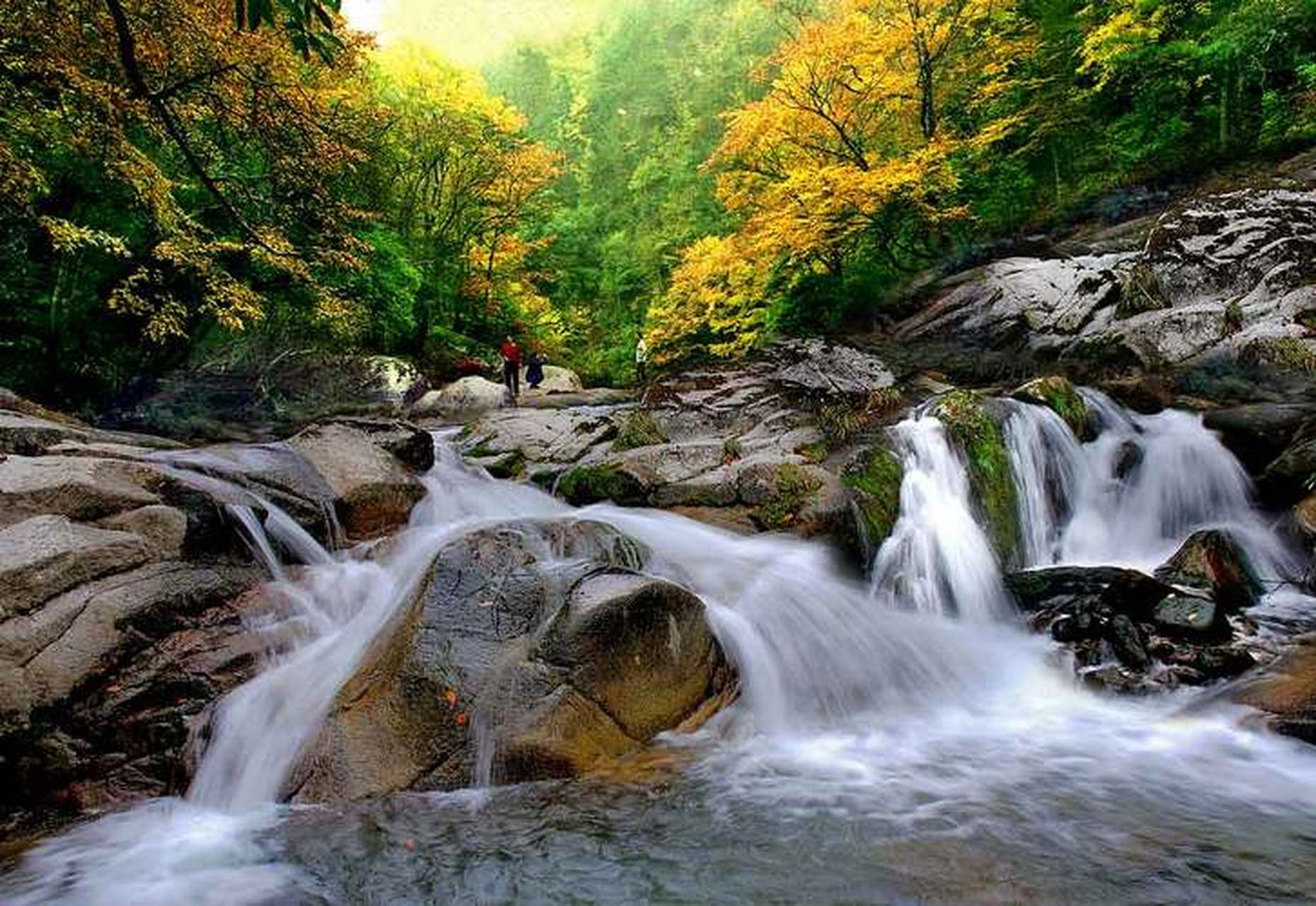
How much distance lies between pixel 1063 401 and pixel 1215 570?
287cm

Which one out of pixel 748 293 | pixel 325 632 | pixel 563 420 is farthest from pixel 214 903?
pixel 748 293

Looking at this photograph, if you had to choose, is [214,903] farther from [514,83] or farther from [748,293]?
[514,83]

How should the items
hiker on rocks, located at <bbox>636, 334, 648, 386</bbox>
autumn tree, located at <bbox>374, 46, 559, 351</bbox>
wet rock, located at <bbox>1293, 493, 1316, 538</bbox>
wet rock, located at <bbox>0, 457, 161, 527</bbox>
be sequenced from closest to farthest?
wet rock, located at <bbox>0, 457, 161, 527</bbox> → wet rock, located at <bbox>1293, 493, 1316, 538</bbox> → hiker on rocks, located at <bbox>636, 334, 648, 386</bbox> → autumn tree, located at <bbox>374, 46, 559, 351</bbox>

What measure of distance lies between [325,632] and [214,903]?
2347 millimetres

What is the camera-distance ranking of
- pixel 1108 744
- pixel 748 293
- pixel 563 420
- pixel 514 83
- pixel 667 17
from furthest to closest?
1. pixel 514 83
2. pixel 667 17
3. pixel 748 293
4. pixel 563 420
5. pixel 1108 744

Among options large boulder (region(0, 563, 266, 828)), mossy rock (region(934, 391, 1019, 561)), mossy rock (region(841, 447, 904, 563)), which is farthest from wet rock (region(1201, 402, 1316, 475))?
large boulder (region(0, 563, 266, 828))

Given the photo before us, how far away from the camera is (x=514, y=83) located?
44.3 metres

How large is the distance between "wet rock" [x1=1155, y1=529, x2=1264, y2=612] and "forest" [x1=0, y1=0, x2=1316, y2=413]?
22.3 ft

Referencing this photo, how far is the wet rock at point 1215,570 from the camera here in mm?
5707

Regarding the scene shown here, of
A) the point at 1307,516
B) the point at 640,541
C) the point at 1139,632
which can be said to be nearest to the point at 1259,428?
the point at 1307,516

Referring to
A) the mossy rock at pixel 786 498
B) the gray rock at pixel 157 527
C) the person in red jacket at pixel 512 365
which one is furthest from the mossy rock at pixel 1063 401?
the person in red jacket at pixel 512 365

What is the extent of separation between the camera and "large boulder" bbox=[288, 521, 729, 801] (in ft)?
12.3

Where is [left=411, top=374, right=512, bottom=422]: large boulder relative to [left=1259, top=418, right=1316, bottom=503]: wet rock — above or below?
above

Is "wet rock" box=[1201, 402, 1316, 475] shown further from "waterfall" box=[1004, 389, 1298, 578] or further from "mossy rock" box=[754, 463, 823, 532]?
"mossy rock" box=[754, 463, 823, 532]
